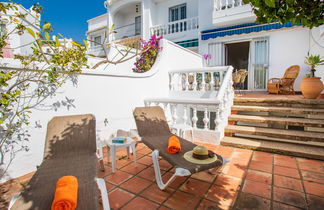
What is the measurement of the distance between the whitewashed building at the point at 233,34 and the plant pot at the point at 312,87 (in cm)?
249

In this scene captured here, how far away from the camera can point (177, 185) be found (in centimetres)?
268

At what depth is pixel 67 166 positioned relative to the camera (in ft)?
7.59

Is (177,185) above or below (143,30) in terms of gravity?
below

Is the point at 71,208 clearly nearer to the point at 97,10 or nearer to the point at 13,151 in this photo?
the point at 13,151

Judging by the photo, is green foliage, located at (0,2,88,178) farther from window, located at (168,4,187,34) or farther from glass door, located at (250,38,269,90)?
window, located at (168,4,187,34)

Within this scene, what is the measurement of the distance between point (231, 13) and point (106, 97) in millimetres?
8833

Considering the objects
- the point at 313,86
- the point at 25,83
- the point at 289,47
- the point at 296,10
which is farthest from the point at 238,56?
the point at 25,83

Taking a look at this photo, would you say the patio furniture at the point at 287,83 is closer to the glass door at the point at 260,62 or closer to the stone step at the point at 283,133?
the glass door at the point at 260,62

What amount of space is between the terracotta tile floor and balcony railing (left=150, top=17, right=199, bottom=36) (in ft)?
34.7

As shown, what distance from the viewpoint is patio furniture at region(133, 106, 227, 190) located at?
2336mm

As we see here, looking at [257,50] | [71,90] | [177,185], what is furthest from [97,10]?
[177,185]

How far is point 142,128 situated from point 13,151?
7.36 feet

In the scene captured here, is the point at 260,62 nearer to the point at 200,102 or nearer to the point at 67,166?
the point at 200,102

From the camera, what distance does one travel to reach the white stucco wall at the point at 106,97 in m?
3.09
